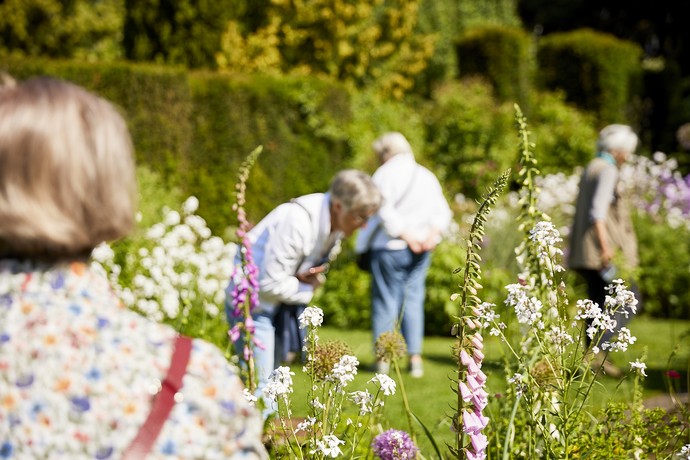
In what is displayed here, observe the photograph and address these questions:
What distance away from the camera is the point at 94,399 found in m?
1.43

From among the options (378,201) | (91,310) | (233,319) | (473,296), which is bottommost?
(233,319)

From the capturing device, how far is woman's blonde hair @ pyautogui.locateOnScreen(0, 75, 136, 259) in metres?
1.43

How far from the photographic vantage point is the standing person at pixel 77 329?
142 centimetres

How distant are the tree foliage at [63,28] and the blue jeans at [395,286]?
15042mm

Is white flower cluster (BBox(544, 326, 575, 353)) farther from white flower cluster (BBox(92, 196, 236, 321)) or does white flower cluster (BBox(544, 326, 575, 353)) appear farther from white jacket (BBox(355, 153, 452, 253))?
white flower cluster (BBox(92, 196, 236, 321))

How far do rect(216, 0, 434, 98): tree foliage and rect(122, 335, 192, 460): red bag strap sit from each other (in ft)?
34.2

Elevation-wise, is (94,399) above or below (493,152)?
above

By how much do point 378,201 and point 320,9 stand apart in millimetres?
11479

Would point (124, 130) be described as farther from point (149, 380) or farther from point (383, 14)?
point (383, 14)

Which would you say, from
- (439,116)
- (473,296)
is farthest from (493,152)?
(473,296)

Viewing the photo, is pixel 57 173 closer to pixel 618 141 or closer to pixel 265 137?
pixel 618 141

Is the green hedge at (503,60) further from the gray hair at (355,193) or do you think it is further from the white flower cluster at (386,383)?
the white flower cluster at (386,383)

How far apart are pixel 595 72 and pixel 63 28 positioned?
1238 centimetres

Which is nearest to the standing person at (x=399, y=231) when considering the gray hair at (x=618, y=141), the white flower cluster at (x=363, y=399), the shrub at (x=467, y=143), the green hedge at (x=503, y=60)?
the gray hair at (x=618, y=141)
